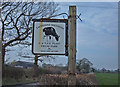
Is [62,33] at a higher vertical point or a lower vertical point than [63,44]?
higher

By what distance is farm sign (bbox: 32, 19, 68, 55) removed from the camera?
4.52 metres

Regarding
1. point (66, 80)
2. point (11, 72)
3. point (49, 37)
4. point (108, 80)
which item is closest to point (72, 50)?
point (49, 37)

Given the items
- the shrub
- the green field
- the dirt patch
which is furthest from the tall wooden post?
the shrub

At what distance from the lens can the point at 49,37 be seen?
457cm

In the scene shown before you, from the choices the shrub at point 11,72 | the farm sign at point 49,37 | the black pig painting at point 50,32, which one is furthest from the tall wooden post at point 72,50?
the shrub at point 11,72

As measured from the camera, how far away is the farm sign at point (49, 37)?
14.8ft

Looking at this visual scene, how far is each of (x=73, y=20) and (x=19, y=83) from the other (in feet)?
32.5

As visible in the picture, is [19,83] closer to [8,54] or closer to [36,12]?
[8,54]

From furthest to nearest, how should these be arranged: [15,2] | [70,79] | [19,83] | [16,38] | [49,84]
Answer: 1. [16,38]
2. [15,2]
3. [19,83]
4. [49,84]
5. [70,79]

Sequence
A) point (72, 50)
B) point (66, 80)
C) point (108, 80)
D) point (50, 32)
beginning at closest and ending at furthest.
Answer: point (72, 50), point (50, 32), point (108, 80), point (66, 80)

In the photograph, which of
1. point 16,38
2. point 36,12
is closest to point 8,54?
point 16,38

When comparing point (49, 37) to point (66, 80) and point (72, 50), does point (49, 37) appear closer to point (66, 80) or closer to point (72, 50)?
point (72, 50)

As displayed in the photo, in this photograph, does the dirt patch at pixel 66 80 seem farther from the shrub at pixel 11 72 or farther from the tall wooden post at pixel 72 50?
the shrub at pixel 11 72

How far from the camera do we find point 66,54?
4.51 meters
